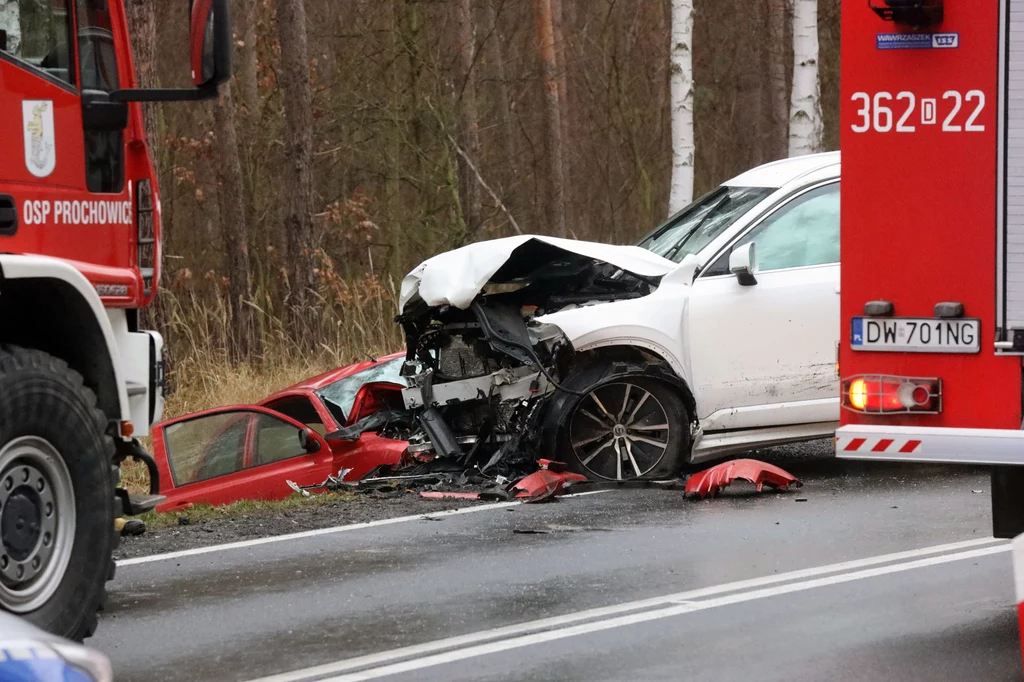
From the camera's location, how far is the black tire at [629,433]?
9906 mm

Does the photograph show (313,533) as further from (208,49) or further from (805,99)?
(805,99)

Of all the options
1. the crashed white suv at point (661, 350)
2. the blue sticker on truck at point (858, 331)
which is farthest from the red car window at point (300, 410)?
the blue sticker on truck at point (858, 331)

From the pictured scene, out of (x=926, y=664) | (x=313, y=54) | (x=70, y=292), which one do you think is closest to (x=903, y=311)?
(x=926, y=664)

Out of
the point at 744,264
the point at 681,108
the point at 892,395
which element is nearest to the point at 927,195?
the point at 892,395

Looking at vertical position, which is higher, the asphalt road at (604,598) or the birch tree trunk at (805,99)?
the birch tree trunk at (805,99)

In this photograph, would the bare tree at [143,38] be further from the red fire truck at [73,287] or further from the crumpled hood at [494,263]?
the red fire truck at [73,287]

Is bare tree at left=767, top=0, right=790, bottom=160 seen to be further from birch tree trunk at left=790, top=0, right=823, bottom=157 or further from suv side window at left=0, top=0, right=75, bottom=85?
suv side window at left=0, top=0, right=75, bottom=85

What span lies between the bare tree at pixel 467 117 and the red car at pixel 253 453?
12697 millimetres

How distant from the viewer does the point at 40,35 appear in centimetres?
588

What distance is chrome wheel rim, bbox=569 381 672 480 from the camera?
9.92 metres

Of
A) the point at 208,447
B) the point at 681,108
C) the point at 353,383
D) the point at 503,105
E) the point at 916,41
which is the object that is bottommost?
the point at 208,447

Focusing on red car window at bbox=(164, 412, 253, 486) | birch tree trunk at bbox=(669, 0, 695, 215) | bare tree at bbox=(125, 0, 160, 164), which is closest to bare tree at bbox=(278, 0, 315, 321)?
birch tree trunk at bbox=(669, 0, 695, 215)

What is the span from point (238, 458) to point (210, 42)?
4879 millimetres

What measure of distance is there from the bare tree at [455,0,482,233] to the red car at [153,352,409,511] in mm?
12697
